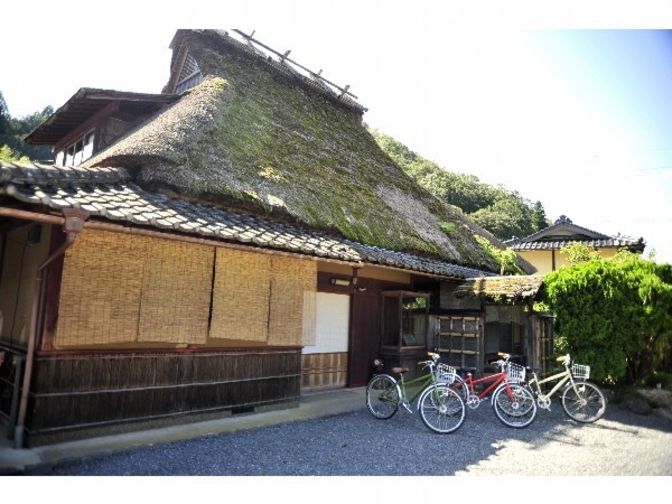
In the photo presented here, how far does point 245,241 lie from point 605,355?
6.46 metres

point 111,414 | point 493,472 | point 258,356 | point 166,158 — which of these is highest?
point 166,158

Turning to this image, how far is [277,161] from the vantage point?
8.80 m

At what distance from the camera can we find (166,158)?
6363mm

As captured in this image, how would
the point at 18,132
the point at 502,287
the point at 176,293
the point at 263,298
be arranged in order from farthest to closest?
the point at 18,132 < the point at 502,287 < the point at 263,298 < the point at 176,293

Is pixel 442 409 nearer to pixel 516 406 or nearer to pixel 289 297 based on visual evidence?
pixel 516 406

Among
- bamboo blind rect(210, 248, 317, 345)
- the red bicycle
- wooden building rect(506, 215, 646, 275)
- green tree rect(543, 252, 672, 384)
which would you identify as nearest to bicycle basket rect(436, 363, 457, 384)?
the red bicycle

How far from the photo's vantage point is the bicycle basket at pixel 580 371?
649 centimetres

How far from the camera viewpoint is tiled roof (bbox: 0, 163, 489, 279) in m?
4.46

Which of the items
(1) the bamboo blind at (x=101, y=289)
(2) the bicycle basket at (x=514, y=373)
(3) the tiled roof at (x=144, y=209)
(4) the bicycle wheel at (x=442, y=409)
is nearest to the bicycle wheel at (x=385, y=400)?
(4) the bicycle wheel at (x=442, y=409)

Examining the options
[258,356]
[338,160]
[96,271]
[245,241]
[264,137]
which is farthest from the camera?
[338,160]

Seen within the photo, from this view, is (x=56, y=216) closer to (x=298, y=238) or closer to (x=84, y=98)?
(x=298, y=238)

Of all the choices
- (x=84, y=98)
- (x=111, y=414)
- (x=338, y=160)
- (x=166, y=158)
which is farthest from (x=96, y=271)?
(x=338, y=160)

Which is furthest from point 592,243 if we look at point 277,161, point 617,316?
point 277,161

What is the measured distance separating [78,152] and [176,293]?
6.99 metres
